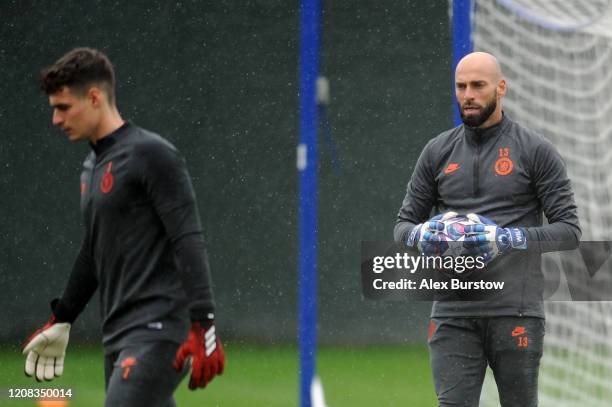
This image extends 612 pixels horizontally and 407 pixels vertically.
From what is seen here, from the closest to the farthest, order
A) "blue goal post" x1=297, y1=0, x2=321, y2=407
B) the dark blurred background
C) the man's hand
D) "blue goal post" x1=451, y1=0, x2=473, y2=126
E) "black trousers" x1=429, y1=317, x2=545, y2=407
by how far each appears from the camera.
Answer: the man's hand
"black trousers" x1=429, y1=317, x2=545, y2=407
"blue goal post" x1=451, y1=0, x2=473, y2=126
"blue goal post" x1=297, y1=0, x2=321, y2=407
the dark blurred background

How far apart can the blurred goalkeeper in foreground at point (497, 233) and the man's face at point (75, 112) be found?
4.29 ft

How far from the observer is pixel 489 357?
12.9ft

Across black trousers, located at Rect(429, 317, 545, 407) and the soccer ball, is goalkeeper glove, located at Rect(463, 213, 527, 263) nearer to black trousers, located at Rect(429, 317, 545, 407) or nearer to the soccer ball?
the soccer ball

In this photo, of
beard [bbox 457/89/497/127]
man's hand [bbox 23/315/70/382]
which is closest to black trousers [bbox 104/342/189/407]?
man's hand [bbox 23/315/70/382]

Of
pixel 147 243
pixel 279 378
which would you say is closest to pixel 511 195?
pixel 147 243

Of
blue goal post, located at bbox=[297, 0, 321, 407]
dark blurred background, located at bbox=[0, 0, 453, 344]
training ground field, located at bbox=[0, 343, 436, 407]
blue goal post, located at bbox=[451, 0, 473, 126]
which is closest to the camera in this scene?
blue goal post, located at bbox=[451, 0, 473, 126]

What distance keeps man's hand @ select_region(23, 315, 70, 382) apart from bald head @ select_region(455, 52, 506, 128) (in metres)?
1.50

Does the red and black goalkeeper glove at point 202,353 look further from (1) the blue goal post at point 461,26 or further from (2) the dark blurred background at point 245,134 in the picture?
(2) the dark blurred background at point 245,134

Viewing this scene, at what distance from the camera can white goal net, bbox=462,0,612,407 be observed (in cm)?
579

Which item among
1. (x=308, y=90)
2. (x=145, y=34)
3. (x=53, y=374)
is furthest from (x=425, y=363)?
(x=53, y=374)

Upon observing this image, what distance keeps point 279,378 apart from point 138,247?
15.0 ft

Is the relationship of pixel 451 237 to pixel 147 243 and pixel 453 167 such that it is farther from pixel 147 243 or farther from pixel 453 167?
pixel 147 243

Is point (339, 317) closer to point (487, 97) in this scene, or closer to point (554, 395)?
point (554, 395)

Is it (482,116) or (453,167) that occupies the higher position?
(482,116)
